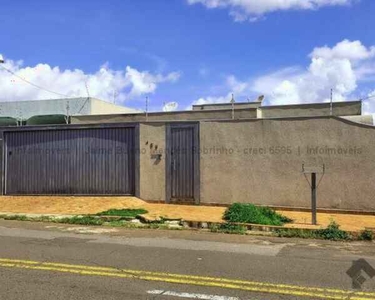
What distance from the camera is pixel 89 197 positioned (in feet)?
59.1

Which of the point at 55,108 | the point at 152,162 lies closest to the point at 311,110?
the point at 152,162

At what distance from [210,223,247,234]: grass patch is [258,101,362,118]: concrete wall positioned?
32.0 ft

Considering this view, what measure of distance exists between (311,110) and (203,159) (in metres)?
7.28

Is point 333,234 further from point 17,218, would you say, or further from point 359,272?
point 17,218

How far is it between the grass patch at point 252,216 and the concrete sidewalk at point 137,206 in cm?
35

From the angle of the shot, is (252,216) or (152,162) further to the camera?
(152,162)

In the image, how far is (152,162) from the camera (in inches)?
692

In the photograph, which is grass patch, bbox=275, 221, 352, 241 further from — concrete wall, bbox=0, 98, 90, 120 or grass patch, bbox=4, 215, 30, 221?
concrete wall, bbox=0, 98, 90, 120

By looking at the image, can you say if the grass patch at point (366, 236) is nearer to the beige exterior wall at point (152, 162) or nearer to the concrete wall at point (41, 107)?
the beige exterior wall at point (152, 162)

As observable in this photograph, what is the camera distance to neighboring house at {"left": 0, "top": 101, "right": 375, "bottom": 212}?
50.4 feet

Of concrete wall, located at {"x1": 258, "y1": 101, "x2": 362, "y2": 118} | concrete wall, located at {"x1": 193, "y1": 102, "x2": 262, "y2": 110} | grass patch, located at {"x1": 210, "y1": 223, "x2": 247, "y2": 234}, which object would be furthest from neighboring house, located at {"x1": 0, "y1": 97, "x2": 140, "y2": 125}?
grass patch, located at {"x1": 210, "y1": 223, "x2": 247, "y2": 234}

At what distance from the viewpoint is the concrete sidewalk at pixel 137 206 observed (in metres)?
13.6

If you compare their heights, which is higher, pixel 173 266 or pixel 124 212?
pixel 124 212

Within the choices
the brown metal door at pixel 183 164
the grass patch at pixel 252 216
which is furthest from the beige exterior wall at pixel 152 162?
the grass patch at pixel 252 216
